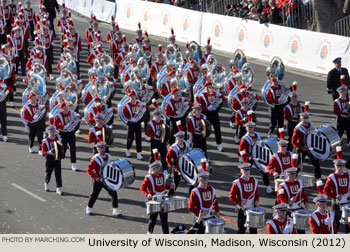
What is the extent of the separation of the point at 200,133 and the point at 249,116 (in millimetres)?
1351

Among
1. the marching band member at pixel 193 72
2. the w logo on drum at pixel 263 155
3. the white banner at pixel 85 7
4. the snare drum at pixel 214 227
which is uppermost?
the white banner at pixel 85 7

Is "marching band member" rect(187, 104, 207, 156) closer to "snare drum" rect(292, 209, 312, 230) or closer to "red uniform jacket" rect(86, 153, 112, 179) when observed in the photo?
"red uniform jacket" rect(86, 153, 112, 179)

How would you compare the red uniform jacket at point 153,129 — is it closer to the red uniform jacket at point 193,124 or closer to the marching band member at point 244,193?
the red uniform jacket at point 193,124

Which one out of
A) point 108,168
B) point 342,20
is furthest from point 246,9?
point 108,168

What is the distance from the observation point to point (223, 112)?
2806 centimetres

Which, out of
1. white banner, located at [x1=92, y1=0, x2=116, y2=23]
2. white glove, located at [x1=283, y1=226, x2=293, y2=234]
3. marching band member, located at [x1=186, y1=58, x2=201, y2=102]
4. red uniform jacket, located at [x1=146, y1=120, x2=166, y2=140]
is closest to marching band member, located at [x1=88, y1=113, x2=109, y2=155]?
red uniform jacket, located at [x1=146, y1=120, x2=166, y2=140]

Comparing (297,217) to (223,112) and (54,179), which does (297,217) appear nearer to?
(54,179)

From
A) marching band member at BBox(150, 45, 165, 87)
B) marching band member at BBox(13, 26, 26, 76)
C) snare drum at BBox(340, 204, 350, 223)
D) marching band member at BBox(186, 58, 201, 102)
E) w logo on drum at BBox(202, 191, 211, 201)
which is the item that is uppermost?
marching band member at BBox(13, 26, 26, 76)

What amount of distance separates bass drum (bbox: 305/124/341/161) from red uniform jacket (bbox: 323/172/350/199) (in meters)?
2.90

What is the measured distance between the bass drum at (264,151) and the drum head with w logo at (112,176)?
10.7 feet

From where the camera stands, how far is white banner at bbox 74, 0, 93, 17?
145 ft

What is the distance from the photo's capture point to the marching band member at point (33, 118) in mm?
23922

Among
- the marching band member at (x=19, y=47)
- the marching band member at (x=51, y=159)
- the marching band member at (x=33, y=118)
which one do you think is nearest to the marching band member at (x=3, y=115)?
the marching band member at (x=33, y=118)

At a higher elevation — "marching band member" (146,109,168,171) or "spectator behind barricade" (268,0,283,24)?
"spectator behind barricade" (268,0,283,24)
